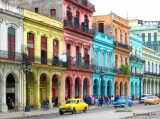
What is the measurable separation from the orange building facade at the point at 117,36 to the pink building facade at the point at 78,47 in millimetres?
7431

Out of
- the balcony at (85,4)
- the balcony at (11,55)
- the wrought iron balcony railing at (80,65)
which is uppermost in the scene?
the balcony at (85,4)

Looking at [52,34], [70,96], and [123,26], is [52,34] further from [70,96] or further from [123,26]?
[123,26]

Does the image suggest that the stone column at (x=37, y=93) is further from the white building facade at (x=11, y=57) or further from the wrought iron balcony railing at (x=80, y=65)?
the wrought iron balcony railing at (x=80, y=65)

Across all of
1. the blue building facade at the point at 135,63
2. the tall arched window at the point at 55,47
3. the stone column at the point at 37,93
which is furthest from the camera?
the blue building facade at the point at 135,63

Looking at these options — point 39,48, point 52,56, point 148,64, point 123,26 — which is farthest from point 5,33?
point 148,64

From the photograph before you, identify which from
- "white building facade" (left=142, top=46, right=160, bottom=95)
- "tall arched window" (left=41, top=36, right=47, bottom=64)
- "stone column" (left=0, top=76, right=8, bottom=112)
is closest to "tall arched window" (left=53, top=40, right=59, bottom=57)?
"tall arched window" (left=41, top=36, right=47, bottom=64)

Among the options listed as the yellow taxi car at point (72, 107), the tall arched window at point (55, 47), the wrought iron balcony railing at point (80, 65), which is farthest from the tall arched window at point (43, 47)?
the yellow taxi car at point (72, 107)

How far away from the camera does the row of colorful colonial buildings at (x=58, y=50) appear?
116 feet

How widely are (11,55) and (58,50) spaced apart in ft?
31.6

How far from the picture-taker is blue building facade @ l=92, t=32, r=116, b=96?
171 feet

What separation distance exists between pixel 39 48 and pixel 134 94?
33.2m

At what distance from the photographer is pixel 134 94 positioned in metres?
68.8

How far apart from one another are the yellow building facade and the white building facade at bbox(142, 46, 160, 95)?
34.6m

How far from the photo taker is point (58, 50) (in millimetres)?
43219
